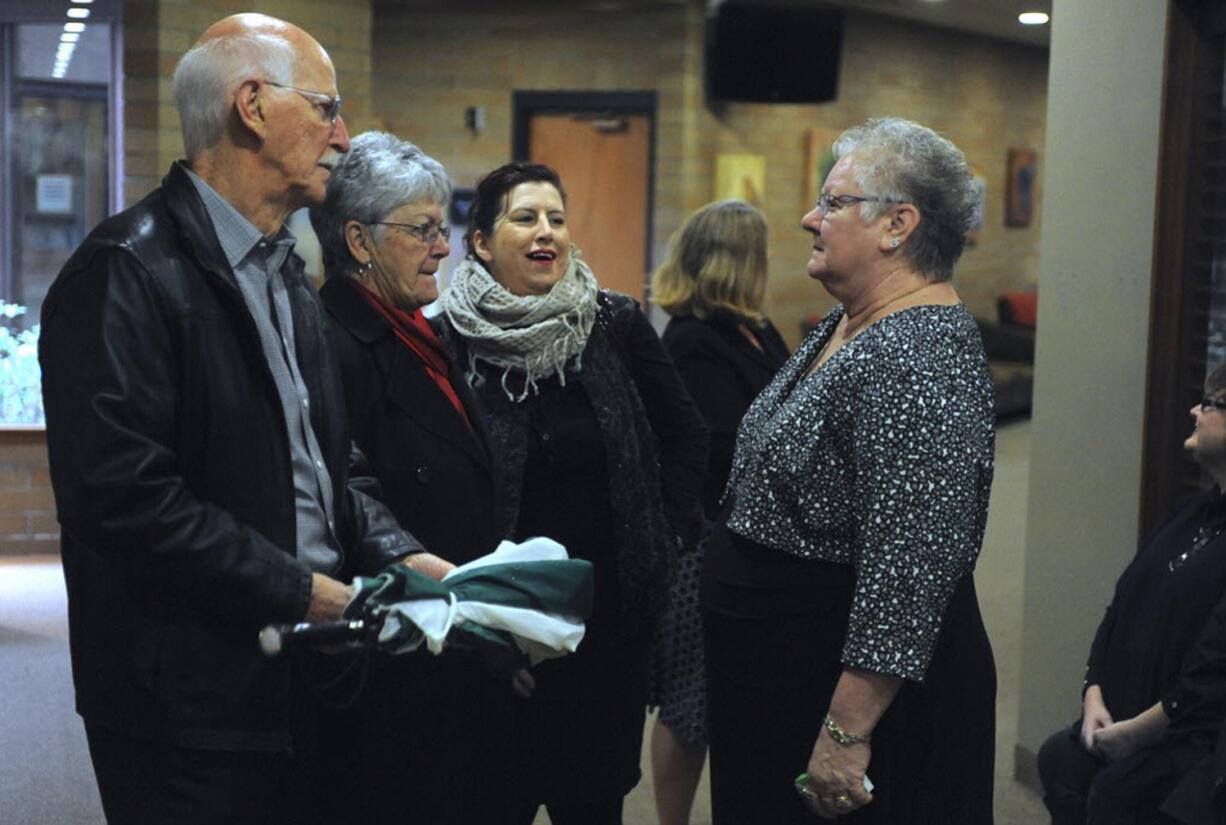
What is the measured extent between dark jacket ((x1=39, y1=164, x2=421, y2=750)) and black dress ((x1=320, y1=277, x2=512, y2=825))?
0.56m

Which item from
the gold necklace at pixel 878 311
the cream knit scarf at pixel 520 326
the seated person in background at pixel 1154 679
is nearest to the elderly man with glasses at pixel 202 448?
the gold necklace at pixel 878 311

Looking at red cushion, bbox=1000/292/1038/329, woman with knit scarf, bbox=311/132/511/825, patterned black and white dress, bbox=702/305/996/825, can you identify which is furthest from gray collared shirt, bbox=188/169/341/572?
red cushion, bbox=1000/292/1038/329

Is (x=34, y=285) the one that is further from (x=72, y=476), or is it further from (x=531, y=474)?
(x=72, y=476)

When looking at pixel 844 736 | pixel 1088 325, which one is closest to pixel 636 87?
pixel 1088 325

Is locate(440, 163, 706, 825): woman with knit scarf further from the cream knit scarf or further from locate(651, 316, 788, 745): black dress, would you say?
locate(651, 316, 788, 745): black dress

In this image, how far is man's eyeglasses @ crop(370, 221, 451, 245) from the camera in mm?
2633

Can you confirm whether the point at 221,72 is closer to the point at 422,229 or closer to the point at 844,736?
the point at 422,229

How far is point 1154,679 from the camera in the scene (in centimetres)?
282

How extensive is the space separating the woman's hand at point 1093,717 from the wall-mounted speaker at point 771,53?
23.6 ft

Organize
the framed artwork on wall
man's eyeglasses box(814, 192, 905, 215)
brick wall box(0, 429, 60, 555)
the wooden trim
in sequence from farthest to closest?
1. the framed artwork on wall
2. brick wall box(0, 429, 60, 555)
3. the wooden trim
4. man's eyeglasses box(814, 192, 905, 215)

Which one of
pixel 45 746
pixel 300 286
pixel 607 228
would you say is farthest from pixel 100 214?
pixel 300 286

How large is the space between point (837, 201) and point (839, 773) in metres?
0.79

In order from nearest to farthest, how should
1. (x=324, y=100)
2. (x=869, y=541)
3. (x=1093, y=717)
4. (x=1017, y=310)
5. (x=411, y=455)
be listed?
(x=324, y=100), (x=869, y=541), (x=411, y=455), (x=1093, y=717), (x=1017, y=310)

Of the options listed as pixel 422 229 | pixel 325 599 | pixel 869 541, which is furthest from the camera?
pixel 422 229
